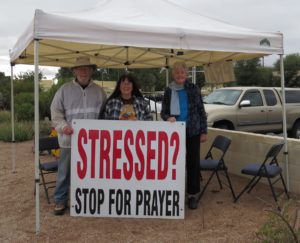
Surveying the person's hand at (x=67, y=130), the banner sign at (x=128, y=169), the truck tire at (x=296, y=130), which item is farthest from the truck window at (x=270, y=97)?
the person's hand at (x=67, y=130)

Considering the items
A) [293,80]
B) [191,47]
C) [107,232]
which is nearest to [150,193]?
[107,232]

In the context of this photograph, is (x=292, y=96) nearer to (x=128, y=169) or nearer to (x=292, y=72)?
(x=128, y=169)

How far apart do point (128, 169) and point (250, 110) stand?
7513mm

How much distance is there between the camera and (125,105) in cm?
509

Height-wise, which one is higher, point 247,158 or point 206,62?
point 206,62

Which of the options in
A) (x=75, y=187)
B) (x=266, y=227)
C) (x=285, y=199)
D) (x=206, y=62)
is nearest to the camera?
(x=266, y=227)

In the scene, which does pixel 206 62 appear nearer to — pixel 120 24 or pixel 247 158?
pixel 247 158

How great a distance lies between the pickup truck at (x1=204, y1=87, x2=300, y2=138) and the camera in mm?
11211

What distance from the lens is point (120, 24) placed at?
4.57 meters

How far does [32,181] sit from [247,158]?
12.2 ft

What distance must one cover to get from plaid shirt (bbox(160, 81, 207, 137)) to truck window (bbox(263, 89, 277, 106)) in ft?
24.6

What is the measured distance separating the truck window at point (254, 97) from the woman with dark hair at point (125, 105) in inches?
287

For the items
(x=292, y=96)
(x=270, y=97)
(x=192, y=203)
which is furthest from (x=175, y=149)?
(x=292, y=96)

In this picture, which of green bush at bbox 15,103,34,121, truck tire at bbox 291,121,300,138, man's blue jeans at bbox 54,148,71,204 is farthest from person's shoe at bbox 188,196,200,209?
green bush at bbox 15,103,34,121
